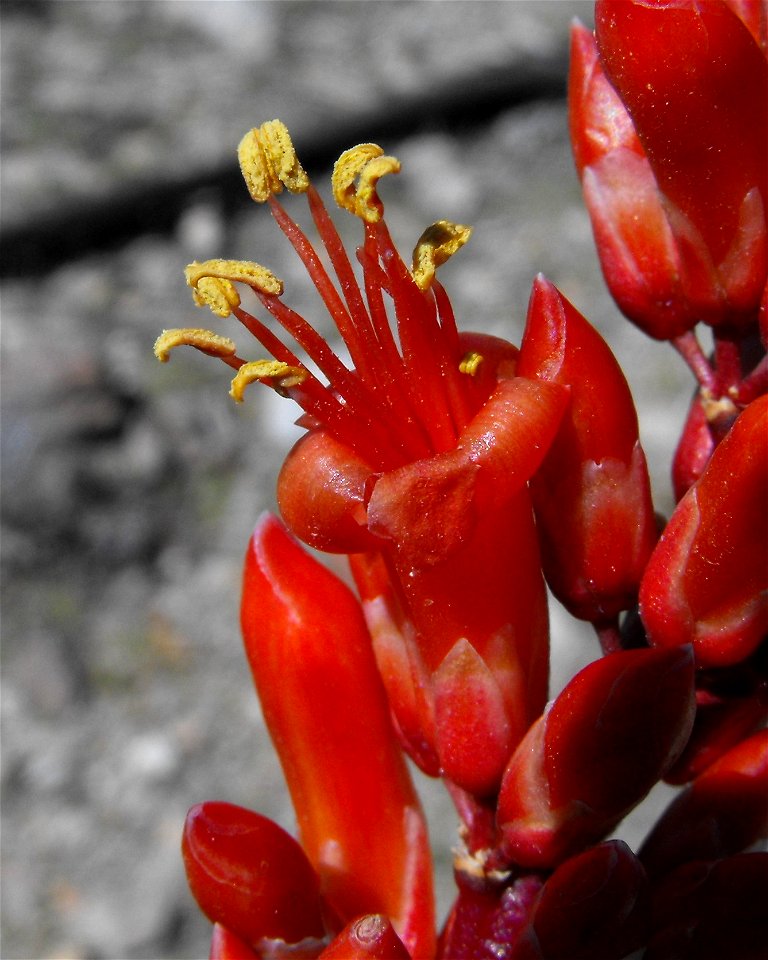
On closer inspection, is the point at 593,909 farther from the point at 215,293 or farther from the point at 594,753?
the point at 215,293

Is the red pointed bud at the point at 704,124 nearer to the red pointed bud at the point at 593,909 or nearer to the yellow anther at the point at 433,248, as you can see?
the yellow anther at the point at 433,248

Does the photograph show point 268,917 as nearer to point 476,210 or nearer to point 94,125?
point 476,210

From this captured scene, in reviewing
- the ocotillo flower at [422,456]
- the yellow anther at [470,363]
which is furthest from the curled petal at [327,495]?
the yellow anther at [470,363]

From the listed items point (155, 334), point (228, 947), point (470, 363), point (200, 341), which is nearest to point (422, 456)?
point (470, 363)

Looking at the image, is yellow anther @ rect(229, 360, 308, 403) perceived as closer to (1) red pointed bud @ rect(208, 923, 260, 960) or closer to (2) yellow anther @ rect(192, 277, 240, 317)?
(2) yellow anther @ rect(192, 277, 240, 317)

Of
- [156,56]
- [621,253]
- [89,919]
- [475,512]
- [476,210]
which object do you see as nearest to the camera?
[475,512]

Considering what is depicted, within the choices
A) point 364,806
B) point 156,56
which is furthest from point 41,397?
point 364,806

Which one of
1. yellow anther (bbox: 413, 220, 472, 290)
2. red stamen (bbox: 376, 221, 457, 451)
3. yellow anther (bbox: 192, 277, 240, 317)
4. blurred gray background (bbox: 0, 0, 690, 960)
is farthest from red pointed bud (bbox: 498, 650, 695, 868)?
blurred gray background (bbox: 0, 0, 690, 960)
